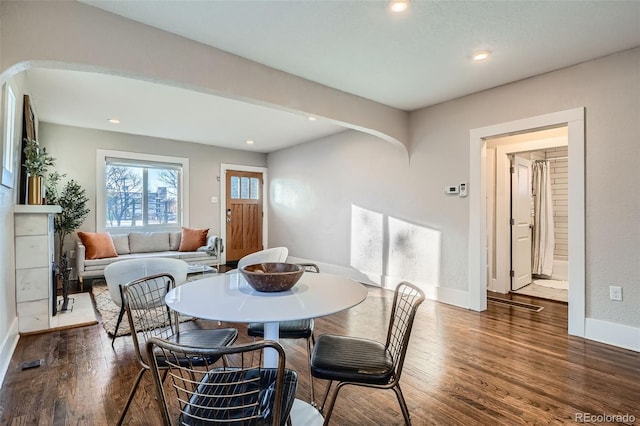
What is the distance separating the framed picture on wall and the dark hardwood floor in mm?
1387

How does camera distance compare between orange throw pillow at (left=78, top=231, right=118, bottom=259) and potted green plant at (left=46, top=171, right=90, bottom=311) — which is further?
orange throw pillow at (left=78, top=231, right=118, bottom=259)

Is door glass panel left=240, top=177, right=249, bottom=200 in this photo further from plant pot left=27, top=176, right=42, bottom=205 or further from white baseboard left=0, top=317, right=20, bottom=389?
white baseboard left=0, top=317, right=20, bottom=389

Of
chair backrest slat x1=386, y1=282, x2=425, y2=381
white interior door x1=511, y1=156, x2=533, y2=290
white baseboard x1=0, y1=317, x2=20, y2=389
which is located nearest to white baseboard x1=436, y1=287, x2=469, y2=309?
white interior door x1=511, y1=156, x2=533, y2=290

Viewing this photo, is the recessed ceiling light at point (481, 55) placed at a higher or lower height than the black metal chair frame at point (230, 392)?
higher

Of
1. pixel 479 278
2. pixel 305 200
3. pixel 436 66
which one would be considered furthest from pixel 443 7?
pixel 305 200

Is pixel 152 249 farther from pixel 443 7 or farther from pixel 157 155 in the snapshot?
pixel 443 7

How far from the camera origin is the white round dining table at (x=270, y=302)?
1.24 m

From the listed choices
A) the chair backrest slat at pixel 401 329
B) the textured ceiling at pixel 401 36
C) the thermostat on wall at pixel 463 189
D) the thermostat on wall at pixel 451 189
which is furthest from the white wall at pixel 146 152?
the chair backrest slat at pixel 401 329

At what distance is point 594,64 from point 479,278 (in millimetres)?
2237

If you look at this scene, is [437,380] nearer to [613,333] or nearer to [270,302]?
[270,302]

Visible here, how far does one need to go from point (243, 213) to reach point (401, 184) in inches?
147

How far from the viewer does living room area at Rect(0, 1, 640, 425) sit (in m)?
1.92

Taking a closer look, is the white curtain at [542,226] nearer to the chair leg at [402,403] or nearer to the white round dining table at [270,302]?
the white round dining table at [270,302]

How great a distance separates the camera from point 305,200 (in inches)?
238
